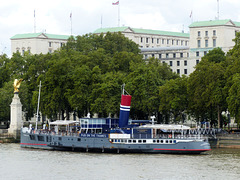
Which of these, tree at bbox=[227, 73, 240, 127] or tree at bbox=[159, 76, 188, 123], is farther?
tree at bbox=[159, 76, 188, 123]

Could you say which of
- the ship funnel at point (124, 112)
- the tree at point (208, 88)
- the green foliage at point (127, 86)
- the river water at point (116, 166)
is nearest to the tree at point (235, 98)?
the green foliage at point (127, 86)

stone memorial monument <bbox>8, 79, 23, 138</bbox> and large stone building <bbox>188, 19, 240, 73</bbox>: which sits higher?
large stone building <bbox>188, 19, 240, 73</bbox>

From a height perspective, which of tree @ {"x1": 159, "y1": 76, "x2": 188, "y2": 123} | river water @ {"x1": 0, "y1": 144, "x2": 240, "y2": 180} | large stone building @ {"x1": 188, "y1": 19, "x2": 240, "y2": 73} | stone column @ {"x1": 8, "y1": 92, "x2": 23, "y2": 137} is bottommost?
river water @ {"x1": 0, "y1": 144, "x2": 240, "y2": 180}

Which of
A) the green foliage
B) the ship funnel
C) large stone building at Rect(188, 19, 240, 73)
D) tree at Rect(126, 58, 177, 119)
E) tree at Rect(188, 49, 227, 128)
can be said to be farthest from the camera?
large stone building at Rect(188, 19, 240, 73)

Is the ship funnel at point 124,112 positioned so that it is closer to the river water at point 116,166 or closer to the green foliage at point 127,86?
the river water at point 116,166

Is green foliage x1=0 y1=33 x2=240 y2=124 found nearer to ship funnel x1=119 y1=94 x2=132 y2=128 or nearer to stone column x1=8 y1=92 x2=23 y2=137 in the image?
stone column x1=8 y1=92 x2=23 y2=137

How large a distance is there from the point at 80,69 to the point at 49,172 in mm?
58846

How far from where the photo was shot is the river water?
260 ft

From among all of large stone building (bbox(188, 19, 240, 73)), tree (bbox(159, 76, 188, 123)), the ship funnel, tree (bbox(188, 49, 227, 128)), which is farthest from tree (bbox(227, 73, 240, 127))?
large stone building (bbox(188, 19, 240, 73))

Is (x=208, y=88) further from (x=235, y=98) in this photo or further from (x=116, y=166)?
(x=116, y=166)

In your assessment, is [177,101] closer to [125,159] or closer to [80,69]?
[80,69]

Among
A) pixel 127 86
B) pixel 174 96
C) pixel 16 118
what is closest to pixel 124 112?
pixel 174 96

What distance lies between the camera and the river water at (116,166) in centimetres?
7912

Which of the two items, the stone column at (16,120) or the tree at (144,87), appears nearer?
the tree at (144,87)
